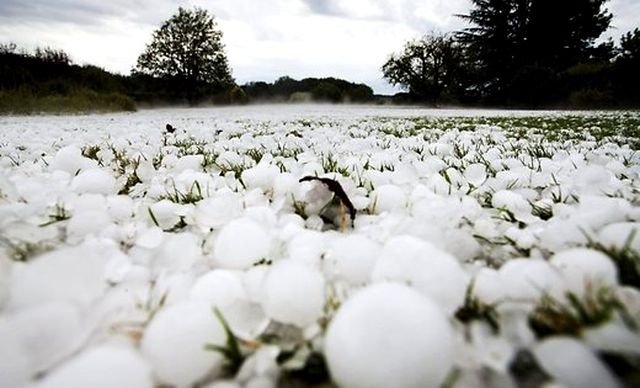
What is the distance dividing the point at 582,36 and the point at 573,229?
33.2 metres

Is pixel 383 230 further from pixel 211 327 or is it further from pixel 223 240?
pixel 211 327

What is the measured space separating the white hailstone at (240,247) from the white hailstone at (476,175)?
38.5 inches

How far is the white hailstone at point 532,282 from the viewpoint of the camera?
2.12ft

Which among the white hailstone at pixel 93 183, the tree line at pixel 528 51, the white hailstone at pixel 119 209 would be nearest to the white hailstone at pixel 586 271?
the white hailstone at pixel 119 209

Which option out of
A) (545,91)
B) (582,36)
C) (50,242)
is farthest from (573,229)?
(582,36)

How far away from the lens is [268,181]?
149 centimetres

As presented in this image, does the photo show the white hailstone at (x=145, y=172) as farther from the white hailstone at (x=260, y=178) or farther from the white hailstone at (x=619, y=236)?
the white hailstone at (x=619, y=236)

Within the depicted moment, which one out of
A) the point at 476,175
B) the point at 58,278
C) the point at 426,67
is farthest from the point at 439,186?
the point at 426,67

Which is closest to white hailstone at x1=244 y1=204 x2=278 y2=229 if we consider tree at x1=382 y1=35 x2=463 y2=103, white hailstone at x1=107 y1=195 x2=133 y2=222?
white hailstone at x1=107 y1=195 x2=133 y2=222

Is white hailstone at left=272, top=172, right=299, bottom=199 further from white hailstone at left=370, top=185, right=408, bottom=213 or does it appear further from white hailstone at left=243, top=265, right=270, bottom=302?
white hailstone at left=243, top=265, right=270, bottom=302

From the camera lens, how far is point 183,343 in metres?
0.55

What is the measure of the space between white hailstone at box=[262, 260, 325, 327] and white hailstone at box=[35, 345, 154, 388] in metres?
0.20

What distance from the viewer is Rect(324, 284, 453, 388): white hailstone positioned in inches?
18.1

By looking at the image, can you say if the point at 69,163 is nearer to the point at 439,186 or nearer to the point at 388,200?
the point at 388,200
